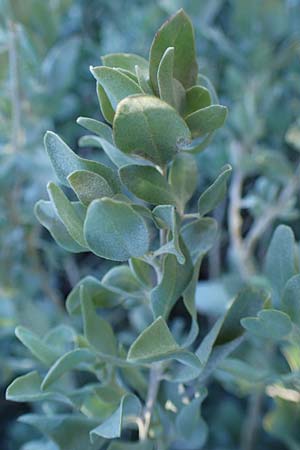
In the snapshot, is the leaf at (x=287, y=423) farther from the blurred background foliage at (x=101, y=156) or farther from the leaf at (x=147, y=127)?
the leaf at (x=147, y=127)

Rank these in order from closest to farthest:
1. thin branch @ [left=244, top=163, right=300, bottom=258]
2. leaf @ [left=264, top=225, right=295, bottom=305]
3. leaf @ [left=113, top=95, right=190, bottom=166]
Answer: leaf @ [left=113, top=95, right=190, bottom=166] → leaf @ [left=264, top=225, right=295, bottom=305] → thin branch @ [left=244, top=163, right=300, bottom=258]

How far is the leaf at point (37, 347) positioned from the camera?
46 centimetres

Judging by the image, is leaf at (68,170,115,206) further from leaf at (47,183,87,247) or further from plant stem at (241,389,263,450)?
plant stem at (241,389,263,450)

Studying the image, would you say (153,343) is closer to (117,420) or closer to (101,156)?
(117,420)

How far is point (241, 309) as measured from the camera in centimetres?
46

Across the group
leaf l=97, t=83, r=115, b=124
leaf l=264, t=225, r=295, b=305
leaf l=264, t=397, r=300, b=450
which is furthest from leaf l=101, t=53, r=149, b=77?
leaf l=264, t=397, r=300, b=450

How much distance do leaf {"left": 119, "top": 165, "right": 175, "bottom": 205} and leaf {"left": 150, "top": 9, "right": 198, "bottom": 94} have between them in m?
0.05

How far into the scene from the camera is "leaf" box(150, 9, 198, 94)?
1.28ft

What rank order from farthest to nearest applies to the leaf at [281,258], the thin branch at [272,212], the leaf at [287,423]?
the thin branch at [272,212] < the leaf at [287,423] < the leaf at [281,258]

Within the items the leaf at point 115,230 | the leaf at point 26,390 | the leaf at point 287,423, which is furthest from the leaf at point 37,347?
the leaf at point 287,423


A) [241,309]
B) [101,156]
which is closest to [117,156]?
[241,309]

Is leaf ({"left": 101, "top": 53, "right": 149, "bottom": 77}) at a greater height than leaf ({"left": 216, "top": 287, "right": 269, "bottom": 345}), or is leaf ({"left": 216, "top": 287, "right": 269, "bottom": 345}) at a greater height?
leaf ({"left": 101, "top": 53, "right": 149, "bottom": 77})

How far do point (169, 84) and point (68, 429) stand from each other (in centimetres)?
25

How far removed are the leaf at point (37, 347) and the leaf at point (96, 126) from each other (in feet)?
0.48
